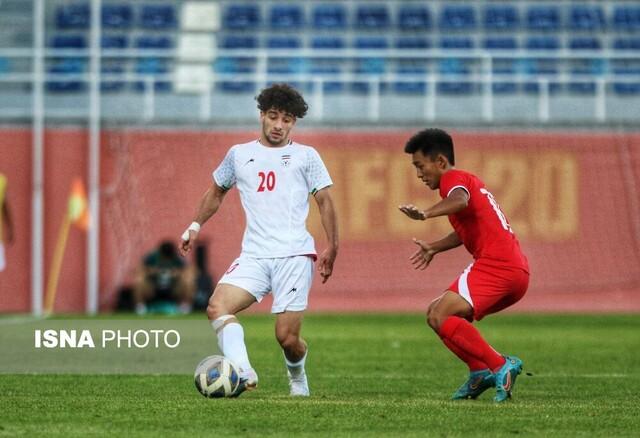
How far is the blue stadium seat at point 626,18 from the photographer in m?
29.8

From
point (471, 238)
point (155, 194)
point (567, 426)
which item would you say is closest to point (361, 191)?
point (155, 194)

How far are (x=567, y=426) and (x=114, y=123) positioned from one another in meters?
18.9

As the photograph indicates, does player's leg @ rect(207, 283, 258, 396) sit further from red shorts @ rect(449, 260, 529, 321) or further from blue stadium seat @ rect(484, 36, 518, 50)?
blue stadium seat @ rect(484, 36, 518, 50)

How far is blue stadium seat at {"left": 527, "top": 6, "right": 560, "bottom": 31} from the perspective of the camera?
1174 inches

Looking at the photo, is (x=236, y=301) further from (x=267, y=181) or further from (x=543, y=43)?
(x=543, y=43)

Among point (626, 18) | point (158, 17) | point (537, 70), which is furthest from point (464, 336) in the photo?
point (626, 18)

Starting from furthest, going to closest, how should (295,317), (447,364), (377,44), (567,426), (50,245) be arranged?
(377,44) → (50,245) → (447,364) → (295,317) → (567,426)

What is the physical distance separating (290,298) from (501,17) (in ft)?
71.0

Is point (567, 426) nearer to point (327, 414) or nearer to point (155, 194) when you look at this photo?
point (327, 414)

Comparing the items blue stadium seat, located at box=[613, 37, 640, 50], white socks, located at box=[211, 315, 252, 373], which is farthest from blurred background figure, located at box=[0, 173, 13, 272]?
white socks, located at box=[211, 315, 252, 373]

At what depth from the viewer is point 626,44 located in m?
29.6

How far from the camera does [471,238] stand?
9.07 m

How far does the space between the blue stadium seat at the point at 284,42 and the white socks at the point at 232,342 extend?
20537mm

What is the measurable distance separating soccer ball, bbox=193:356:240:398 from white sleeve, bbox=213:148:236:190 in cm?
120
